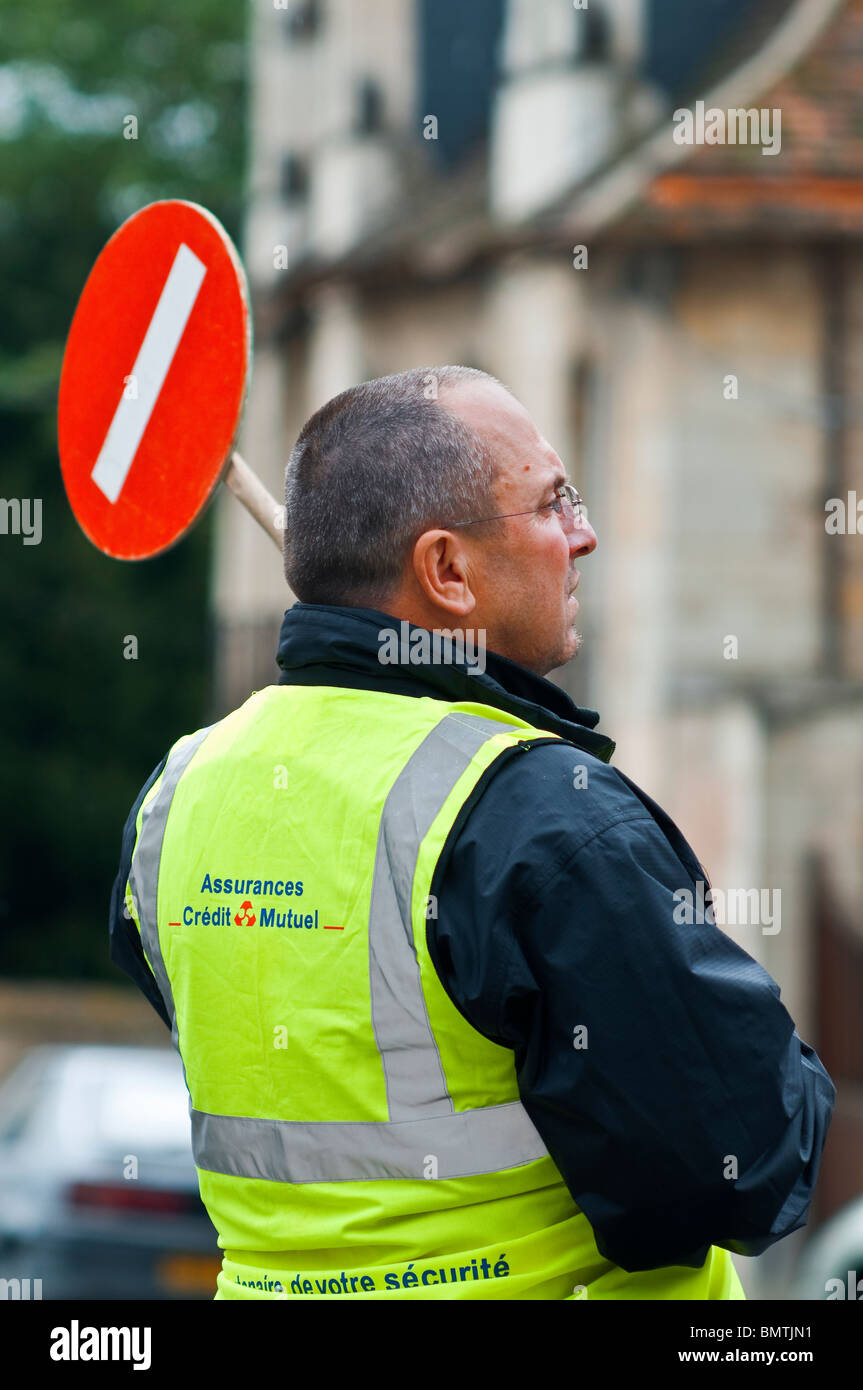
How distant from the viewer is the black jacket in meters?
2.30

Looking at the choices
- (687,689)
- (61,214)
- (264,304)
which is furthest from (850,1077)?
(61,214)

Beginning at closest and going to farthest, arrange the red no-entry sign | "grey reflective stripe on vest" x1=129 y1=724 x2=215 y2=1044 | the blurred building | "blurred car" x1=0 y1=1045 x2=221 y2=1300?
1. "grey reflective stripe on vest" x1=129 y1=724 x2=215 y2=1044
2. the red no-entry sign
3. "blurred car" x1=0 y1=1045 x2=221 y2=1300
4. the blurred building

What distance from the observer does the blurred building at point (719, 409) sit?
13.6 meters

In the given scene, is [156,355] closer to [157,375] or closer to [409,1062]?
[157,375]

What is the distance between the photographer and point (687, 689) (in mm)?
13859

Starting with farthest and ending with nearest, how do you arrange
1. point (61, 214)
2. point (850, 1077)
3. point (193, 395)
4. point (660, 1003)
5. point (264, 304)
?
point (61, 214) → point (264, 304) → point (850, 1077) → point (193, 395) → point (660, 1003)

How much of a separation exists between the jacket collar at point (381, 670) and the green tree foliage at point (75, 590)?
25481 millimetres

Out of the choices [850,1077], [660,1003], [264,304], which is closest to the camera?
→ [660,1003]

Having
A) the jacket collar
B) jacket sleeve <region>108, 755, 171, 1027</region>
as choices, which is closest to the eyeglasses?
the jacket collar

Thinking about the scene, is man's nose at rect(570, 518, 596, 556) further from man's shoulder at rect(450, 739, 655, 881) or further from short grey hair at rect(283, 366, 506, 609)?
man's shoulder at rect(450, 739, 655, 881)

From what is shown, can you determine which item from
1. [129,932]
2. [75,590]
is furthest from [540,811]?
[75,590]

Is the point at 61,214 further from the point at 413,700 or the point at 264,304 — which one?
the point at 413,700

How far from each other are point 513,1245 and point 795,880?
11733mm

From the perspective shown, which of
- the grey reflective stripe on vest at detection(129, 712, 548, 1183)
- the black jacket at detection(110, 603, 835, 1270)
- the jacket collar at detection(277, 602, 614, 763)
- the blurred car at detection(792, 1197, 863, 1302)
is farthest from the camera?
the blurred car at detection(792, 1197, 863, 1302)
